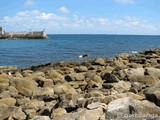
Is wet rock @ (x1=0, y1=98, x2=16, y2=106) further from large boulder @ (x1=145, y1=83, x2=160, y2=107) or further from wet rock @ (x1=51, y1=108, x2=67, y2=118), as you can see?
large boulder @ (x1=145, y1=83, x2=160, y2=107)

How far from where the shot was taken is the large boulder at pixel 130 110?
358 inches

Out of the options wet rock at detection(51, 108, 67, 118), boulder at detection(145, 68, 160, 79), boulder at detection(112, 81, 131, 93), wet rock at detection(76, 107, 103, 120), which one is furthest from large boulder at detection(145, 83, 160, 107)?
boulder at detection(145, 68, 160, 79)

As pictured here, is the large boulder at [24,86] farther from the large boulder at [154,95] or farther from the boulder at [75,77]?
the large boulder at [154,95]

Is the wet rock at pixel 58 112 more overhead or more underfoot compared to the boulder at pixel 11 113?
more overhead

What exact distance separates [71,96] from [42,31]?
133287 mm

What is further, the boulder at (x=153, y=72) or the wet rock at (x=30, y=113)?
the boulder at (x=153, y=72)

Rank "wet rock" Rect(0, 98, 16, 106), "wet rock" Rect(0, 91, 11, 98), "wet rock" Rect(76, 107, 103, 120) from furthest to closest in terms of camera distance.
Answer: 1. "wet rock" Rect(0, 91, 11, 98)
2. "wet rock" Rect(0, 98, 16, 106)
3. "wet rock" Rect(76, 107, 103, 120)

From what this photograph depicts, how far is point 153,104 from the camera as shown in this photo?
9734 millimetres

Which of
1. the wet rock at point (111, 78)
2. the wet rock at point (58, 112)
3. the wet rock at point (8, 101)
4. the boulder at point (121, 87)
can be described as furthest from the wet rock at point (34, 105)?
the wet rock at point (111, 78)

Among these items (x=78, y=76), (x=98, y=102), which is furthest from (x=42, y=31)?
(x=98, y=102)

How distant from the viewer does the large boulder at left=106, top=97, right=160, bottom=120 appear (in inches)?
358

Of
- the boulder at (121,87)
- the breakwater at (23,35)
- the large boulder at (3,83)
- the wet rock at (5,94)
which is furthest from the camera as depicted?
the breakwater at (23,35)

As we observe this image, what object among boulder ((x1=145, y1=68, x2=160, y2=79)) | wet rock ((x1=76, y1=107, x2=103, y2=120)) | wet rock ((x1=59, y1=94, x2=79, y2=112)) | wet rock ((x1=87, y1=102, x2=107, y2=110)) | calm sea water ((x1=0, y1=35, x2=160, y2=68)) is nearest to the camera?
wet rock ((x1=76, y1=107, x2=103, y2=120))

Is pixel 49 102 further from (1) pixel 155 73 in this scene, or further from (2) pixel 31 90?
(1) pixel 155 73
